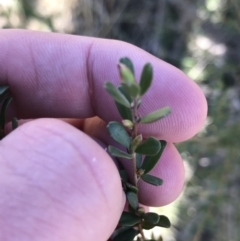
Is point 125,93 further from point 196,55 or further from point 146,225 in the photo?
point 196,55

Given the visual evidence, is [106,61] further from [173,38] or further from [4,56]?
[173,38]

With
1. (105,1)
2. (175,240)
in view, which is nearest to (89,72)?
(175,240)

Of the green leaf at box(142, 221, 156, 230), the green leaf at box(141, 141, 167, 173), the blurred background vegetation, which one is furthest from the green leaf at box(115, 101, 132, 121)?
the blurred background vegetation

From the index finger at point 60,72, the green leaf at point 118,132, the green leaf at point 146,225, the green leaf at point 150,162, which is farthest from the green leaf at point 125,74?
the index finger at point 60,72

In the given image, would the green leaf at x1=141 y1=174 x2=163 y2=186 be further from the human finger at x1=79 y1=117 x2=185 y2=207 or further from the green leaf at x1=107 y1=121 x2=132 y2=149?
the human finger at x1=79 y1=117 x2=185 y2=207

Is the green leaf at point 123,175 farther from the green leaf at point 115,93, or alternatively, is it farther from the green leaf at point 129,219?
the green leaf at point 115,93
